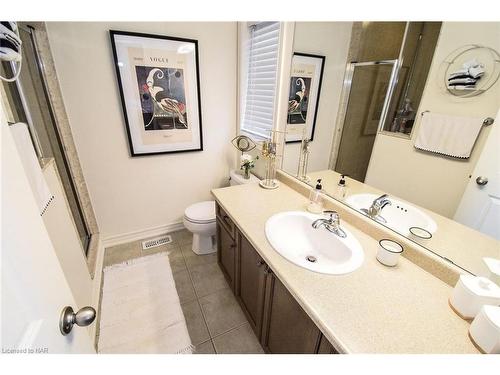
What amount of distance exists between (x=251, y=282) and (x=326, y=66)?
138 centimetres

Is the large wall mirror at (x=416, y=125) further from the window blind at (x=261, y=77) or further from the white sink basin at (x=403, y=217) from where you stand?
the window blind at (x=261, y=77)

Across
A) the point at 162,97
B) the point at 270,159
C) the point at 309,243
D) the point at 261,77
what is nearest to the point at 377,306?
the point at 309,243

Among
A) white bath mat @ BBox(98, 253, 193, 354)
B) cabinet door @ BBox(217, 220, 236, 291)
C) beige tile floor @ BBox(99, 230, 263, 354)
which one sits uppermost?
cabinet door @ BBox(217, 220, 236, 291)

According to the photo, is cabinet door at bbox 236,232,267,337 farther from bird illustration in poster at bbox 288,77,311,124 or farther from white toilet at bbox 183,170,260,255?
bird illustration in poster at bbox 288,77,311,124

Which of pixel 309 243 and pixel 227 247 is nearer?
pixel 309 243

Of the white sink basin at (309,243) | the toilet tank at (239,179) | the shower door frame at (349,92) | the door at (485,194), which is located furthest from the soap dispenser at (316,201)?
the toilet tank at (239,179)

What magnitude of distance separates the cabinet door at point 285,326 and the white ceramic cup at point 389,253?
1.39 ft

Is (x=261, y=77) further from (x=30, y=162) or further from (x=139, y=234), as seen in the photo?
(x=139, y=234)

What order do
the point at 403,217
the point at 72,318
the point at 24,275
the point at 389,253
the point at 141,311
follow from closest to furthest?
1. the point at 24,275
2. the point at 72,318
3. the point at 389,253
4. the point at 403,217
5. the point at 141,311

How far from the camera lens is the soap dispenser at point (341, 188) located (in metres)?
1.33

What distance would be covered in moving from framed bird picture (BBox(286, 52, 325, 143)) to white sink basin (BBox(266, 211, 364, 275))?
2.03 feet

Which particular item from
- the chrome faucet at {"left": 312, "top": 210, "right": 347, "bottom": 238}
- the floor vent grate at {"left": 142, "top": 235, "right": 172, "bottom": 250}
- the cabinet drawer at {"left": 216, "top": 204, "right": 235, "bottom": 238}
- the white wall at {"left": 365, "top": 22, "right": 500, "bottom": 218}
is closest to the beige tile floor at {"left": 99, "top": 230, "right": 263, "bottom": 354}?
the floor vent grate at {"left": 142, "top": 235, "right": 172, "bottom": 250}

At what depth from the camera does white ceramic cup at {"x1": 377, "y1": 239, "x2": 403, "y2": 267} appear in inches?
37.5

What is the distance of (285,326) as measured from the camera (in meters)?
1.03
